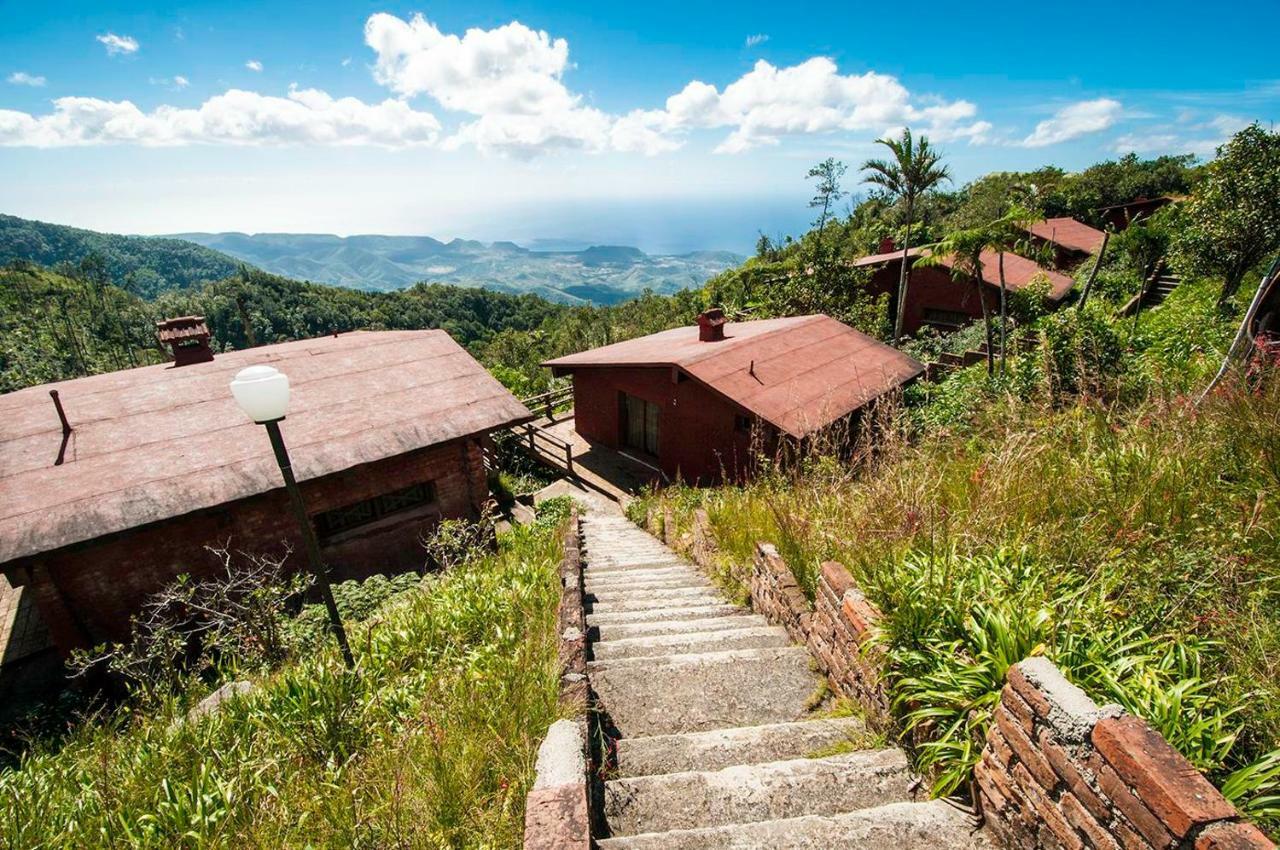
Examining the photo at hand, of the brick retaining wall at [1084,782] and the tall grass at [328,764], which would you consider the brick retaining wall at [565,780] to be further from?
the brick retaining wall at [1084,782]

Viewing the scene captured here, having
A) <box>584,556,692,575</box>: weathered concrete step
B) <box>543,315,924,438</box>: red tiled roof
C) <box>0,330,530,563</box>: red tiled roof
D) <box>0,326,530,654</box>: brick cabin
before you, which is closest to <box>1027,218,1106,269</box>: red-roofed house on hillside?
<box>543,315,924,438</box>: red tiled roof

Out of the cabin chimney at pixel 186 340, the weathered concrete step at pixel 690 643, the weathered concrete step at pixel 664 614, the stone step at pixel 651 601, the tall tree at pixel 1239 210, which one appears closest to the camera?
the weathered concrete step at pixel 690 643

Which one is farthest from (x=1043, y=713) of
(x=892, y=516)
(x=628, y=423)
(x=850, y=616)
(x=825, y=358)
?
(x=628, y=423)

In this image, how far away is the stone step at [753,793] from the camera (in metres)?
2.70

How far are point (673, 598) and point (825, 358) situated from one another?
33.7ft

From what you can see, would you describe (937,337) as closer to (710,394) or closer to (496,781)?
(710,394)

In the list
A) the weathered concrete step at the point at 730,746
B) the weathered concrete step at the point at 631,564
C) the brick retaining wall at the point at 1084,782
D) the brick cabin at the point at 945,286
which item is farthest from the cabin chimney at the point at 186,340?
the brick cabin at the point at 945,286

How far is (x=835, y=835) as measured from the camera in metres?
2.43

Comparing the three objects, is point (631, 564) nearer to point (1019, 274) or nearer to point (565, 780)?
point (565, 780)

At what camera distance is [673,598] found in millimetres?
5992

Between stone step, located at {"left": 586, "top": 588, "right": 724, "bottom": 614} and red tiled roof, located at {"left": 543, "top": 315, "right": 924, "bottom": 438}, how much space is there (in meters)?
5.53

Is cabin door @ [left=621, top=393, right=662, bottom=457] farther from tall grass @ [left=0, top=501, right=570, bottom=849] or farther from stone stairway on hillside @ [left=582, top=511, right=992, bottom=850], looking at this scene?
tall grass @ [left=0, top=501, right=570, bottom=849]

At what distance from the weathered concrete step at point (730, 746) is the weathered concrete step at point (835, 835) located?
0.58 metres

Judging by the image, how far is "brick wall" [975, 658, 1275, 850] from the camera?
5.54 ft
